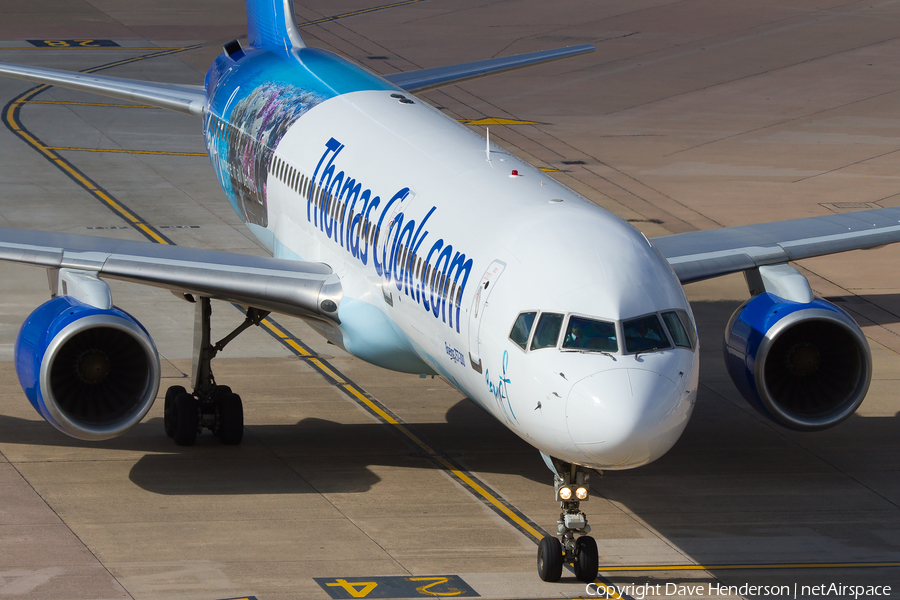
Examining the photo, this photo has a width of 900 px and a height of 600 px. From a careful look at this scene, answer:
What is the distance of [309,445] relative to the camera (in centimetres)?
2089

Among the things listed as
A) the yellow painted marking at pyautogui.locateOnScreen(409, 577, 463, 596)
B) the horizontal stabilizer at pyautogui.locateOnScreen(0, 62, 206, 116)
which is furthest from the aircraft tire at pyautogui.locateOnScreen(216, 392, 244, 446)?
the horizontal stabilizer at pyautogui.locateOnScreen(0, 62, 206, 116)

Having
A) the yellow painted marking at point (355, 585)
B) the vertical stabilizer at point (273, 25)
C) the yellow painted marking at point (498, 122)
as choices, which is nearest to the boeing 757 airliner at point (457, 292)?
the vertical stabilizer at point (273, 25)

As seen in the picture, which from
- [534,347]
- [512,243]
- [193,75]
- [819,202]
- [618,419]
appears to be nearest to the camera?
[618,419]

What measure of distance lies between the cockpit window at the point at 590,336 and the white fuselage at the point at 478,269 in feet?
0.24

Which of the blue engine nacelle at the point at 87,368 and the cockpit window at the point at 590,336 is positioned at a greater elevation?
the cockpit window at the point at 590,336

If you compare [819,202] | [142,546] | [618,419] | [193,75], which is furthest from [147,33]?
[618,419]

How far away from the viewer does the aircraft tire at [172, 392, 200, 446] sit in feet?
67.7

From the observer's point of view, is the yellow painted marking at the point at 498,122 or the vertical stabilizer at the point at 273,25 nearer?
the vertical stabilizer at the point at 273,25

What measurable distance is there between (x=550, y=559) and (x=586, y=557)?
0.44 metres

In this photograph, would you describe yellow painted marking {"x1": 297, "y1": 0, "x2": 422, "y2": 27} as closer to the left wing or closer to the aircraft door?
the left wing

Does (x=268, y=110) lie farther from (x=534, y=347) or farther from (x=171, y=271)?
(x=534, y=347)

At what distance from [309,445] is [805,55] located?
35.0 metres

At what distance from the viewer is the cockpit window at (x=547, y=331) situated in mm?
14727

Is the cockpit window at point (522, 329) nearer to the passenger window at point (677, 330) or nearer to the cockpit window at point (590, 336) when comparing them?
the cockpit window at point (590, 336)
